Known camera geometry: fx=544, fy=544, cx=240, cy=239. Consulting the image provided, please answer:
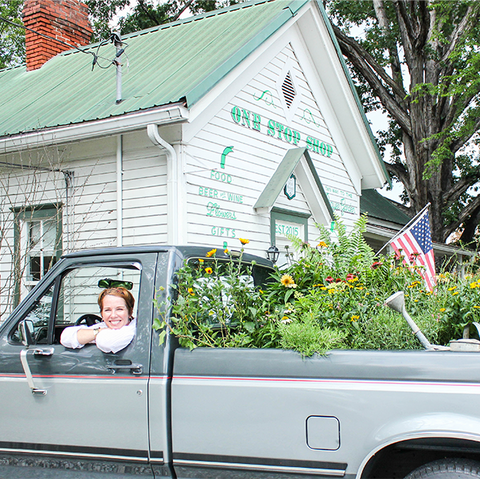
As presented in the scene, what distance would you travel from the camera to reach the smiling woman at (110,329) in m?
3.18

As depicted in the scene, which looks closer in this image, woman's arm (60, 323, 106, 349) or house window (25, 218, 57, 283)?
woman's arm (60, 323, 106, 349)

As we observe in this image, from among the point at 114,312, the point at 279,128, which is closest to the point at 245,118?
the point at 279,128

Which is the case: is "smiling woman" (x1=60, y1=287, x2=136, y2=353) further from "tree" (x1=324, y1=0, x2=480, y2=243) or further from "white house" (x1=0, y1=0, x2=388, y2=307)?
"tree" (x1=324, y1=0, x2=480, y2=243)

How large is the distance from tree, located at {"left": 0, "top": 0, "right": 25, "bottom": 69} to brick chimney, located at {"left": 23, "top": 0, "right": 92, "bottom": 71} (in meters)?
12.1

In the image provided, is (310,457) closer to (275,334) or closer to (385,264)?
(275,334)

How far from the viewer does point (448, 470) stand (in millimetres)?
2506

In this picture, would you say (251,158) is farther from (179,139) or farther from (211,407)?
(211,407)

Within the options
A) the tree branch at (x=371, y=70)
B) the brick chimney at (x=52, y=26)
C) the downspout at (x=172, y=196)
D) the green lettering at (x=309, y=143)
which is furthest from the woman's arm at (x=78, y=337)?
the tree branch at (x=371, y=70)

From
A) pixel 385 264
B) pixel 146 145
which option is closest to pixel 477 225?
pixel 146 145

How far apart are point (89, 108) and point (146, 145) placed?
3.62ft

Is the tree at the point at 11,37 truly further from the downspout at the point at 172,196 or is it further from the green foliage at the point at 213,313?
the green foliage at the point at 213,313

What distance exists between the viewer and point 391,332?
3.04m

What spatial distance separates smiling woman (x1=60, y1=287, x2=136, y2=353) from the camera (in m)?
3.18

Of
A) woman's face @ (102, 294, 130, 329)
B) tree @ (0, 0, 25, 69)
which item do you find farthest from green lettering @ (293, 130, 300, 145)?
tree @ (0, 0, 25, 69)
